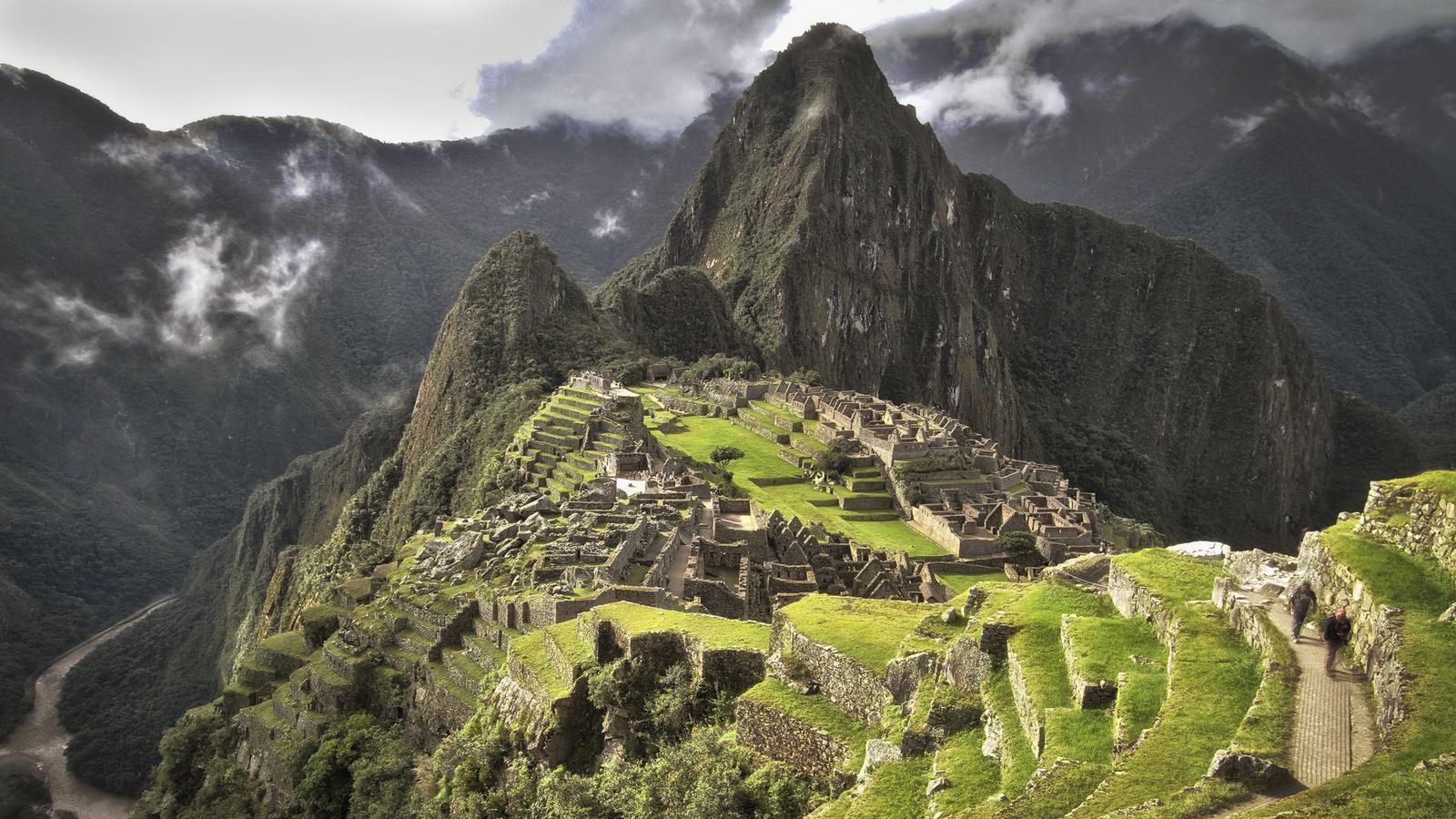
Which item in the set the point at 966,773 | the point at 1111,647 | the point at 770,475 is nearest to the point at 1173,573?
the point at 1111,647

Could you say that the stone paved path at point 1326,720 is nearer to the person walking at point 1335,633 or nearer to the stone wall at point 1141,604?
the person walking at point 1335,633

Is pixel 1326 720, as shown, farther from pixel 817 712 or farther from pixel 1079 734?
pixel 817 712

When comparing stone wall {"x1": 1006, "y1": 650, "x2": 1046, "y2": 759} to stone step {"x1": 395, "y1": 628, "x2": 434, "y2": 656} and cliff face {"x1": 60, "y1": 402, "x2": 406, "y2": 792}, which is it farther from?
cliff face {"x1": 60, "y1": 402, "x2": 406, "y2": 792}

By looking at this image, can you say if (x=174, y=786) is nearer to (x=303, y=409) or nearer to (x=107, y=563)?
(x=107, y=563)

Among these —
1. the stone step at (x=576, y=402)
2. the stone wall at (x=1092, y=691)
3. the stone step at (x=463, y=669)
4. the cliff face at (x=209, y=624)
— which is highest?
the stone step at (x=576, y=402)

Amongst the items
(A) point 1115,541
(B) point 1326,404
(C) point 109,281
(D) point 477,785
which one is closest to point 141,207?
(C) point 109,281

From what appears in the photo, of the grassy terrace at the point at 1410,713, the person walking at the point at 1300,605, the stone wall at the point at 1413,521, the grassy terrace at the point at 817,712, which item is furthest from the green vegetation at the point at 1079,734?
the stone wall at the point at 1413,521
